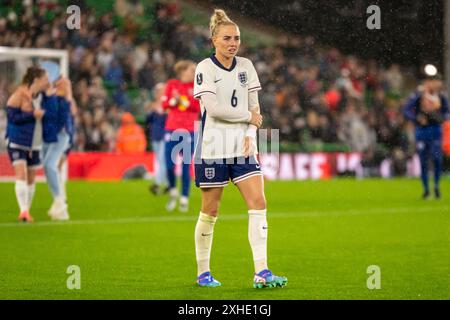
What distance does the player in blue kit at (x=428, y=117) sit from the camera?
64.7 feet

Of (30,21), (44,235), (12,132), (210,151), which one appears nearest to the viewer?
(210,151)

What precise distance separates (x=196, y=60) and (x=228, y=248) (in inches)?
681

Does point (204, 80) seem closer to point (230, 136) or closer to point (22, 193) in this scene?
point (230, 136)

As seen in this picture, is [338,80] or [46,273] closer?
[46,273]

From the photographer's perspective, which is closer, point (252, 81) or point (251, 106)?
point (252, 81)

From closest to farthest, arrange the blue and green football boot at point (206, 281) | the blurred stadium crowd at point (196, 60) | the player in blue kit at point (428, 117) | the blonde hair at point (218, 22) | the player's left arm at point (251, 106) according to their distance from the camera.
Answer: the blonde hair at point (218, 22), the player's left arm at point (251, 106), the blue and green football boot at point (206, 281), the player in blue kit at point (428, 117), the blurred stadium crowd at point (196, 60)

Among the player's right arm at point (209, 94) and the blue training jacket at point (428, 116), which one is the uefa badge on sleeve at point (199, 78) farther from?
the blue training jacket at point (428, 116)

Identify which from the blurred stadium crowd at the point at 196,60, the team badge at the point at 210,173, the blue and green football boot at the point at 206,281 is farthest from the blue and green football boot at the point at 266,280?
the blurred stadium crowd at the point at 196,60

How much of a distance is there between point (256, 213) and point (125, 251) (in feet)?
11.0

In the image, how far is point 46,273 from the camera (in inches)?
382

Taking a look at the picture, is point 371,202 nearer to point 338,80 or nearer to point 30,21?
point 30,21

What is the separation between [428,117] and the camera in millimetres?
19875

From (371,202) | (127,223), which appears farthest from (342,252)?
(371,202)

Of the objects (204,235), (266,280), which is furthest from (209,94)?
(266,280)
